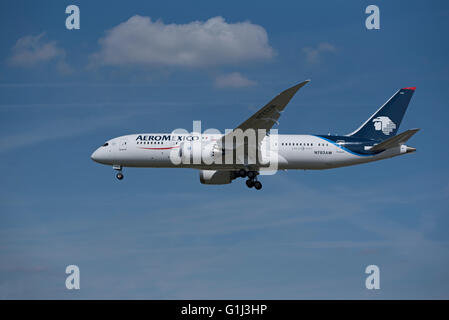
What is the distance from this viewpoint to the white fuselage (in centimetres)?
5344

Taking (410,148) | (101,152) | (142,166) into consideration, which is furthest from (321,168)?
(101,152)

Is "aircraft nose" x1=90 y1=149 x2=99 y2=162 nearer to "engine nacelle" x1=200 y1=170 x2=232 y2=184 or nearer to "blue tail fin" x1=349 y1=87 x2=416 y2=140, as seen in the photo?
"engine nacelle" x1=200 y1=170 x2=232 y2=184

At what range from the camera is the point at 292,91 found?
4338cm

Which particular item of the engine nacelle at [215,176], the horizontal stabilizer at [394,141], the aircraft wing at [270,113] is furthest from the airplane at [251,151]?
the aircraft wing at [270,113]

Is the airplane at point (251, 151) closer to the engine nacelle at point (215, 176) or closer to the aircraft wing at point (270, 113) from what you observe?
the engine nacelle at point (215, 176)

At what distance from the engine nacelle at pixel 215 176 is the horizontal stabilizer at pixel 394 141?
41.2 feet

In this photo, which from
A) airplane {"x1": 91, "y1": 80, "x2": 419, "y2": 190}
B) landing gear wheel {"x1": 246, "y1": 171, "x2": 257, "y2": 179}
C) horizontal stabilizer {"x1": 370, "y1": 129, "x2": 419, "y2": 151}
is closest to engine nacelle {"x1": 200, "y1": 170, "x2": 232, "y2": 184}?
airplane {"x1": 91, "y1": 80, "x2": 419, "y2": 190}

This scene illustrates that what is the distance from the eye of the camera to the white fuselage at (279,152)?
53.4 meters

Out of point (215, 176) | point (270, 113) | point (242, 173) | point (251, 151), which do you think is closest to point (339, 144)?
point (251, 151)
